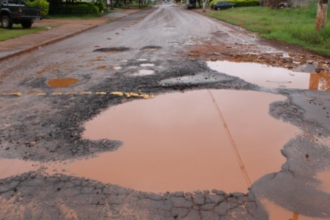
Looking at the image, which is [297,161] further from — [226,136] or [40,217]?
[40,217]

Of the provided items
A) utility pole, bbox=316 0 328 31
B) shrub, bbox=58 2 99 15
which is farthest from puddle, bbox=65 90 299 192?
shrub, bbox=58 2 99 15

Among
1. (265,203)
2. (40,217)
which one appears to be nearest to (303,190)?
(265,203)

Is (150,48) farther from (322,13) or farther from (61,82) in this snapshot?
(322,13)

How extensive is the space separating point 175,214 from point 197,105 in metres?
3.06

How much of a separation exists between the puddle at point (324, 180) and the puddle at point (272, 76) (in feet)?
11.7

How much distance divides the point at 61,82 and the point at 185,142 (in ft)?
12.9

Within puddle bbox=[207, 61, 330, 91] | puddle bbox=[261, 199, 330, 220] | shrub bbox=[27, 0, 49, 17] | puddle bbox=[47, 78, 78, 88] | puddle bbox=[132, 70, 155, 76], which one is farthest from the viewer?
shrub bbox=[27, 0, 49, 17]

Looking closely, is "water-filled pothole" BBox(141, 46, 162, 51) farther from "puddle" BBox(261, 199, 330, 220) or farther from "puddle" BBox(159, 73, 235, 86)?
"puddle" BBox(261, 199, 330, 220)

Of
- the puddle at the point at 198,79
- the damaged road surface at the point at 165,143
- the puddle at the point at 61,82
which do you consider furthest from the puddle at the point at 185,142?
the puddle at the point at 61,82

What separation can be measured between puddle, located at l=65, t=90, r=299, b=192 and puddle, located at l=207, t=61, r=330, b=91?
109 cm

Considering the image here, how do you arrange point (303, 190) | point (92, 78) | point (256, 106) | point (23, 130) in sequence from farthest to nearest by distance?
point (92, 78)
point (256, 106)
point (23, 130)
point (303, 190)

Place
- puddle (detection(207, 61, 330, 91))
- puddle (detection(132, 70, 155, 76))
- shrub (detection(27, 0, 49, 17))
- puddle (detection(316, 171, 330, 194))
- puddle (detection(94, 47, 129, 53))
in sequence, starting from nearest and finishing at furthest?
puddle (detection(316, 171, 330, 194)) → puddle (detection(207, 61, 330, 91)) → puddle (detection(132, 70, 155, 76)) → puddle (detection(94, 47, 129, 53)) → shrub (detection(27, 0, 49, 17))

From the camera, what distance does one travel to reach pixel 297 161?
3717 mm

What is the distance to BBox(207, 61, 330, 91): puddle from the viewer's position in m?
6.94
